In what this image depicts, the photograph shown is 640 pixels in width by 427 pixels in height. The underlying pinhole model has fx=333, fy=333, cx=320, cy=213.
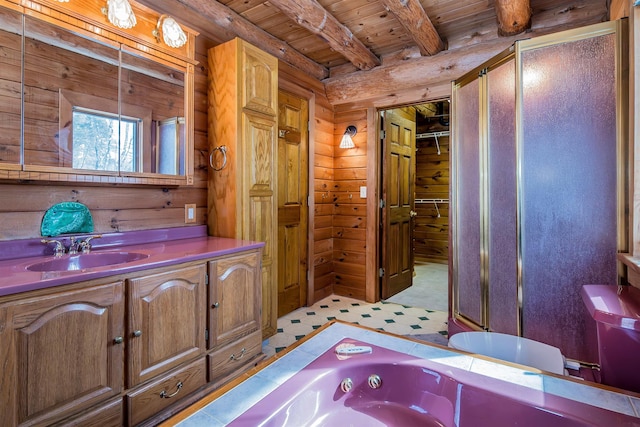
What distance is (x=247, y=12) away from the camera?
2.54m

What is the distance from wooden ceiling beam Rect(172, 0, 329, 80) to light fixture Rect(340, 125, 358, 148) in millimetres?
644

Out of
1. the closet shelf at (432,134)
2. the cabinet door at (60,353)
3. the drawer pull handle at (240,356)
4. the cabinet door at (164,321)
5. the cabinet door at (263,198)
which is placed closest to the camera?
the cabinet door at (60,353)

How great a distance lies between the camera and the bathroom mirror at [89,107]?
152 cm

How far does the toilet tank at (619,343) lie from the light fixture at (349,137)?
2677 mm

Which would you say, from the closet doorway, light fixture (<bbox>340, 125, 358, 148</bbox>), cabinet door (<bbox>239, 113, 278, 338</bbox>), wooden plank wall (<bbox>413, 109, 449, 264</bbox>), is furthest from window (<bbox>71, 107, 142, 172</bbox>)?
wooden plank wall (<bbox>413, 109, 449, 264</bbox>)

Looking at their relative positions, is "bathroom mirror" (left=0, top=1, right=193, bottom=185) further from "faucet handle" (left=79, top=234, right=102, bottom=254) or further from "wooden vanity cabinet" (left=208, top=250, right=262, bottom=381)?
"wooden vanity cabinet" (left=208, top=250, right=262, bottom=381)

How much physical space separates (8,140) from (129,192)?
59 cm

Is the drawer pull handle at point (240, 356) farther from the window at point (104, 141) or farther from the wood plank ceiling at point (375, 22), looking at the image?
the wood plank ceiling at point (375, 22)

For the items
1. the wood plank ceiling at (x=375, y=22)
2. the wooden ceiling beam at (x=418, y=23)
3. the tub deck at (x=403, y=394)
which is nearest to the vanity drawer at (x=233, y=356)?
the tub deck at (x=403, y=394)

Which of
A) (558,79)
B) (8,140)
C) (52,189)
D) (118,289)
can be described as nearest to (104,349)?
(118,289)

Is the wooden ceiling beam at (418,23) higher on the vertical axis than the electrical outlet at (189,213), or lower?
higher

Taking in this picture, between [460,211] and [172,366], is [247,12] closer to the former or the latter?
[460,211]

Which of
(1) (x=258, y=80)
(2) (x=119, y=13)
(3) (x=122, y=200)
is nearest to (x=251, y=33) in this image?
(1) (x=258, y=80)

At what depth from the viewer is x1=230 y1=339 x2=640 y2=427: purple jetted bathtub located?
913 millimetres
